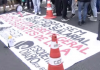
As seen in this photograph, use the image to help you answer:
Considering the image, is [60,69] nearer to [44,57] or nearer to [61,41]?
[44,57]

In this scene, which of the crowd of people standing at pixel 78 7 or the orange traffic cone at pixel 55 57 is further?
the crowd of people standing at pixel 78 7

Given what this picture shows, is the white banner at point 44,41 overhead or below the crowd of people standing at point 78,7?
below

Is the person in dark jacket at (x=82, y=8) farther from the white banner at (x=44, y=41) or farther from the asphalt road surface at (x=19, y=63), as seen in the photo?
the asphalt road surface at (x=19, y=63)

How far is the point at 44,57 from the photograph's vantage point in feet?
11.6

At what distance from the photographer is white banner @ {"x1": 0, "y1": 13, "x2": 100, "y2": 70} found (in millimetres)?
3453

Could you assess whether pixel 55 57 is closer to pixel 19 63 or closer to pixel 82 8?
pixel 19 63

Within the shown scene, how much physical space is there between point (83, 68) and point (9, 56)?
1.71m

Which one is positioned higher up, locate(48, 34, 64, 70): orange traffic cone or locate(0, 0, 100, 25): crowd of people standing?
locate(0, 0, 100, 25): crowd of people standing

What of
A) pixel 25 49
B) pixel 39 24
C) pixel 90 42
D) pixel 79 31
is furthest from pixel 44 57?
pixel 39 24

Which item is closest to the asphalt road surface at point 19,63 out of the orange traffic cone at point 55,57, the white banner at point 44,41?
the white banner at point 44,41

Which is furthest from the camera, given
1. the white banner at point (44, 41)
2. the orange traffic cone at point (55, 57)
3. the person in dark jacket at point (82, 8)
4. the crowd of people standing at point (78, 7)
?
the crowd of people standing at point (78, 7)

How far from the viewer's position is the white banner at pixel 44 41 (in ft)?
11.3

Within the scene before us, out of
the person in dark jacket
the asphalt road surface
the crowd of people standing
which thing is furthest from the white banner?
the crowd of people standing

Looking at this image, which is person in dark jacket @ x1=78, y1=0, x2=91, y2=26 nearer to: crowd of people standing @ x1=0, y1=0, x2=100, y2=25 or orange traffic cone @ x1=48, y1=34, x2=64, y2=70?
crowd of people standing @ x1=0, y1=0, x2=100, y2=25
